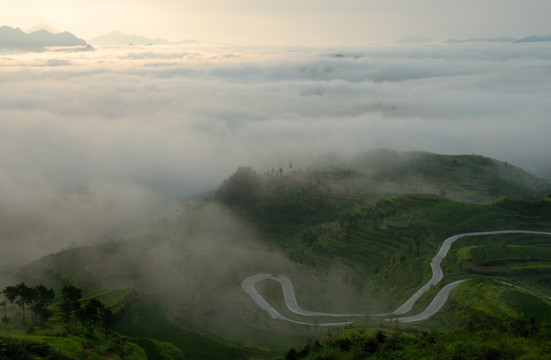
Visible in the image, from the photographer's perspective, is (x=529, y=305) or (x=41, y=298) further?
(x=529, y=305)

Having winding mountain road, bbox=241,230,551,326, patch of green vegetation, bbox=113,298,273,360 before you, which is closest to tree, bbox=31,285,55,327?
patch of green vegetation, bbox=113,298,273,360

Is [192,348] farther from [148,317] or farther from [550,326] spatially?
[550,326]

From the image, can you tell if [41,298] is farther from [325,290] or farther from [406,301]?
[406,301]

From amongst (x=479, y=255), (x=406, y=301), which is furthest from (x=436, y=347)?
(x=479, y=255)

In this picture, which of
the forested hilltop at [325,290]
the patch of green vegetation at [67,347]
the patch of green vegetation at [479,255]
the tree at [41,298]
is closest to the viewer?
the patch of green vegetation at [67,347]

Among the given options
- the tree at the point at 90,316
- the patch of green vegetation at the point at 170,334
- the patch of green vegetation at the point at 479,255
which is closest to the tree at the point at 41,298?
the tree at the point at 90,316

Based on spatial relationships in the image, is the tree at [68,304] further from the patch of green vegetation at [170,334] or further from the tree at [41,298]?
the patch of green vegetation at [170,334]

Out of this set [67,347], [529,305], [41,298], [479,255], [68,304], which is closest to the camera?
[67,347]

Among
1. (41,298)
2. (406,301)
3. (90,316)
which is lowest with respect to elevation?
(406,301)

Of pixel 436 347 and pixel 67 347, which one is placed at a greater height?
pixel 436 347
